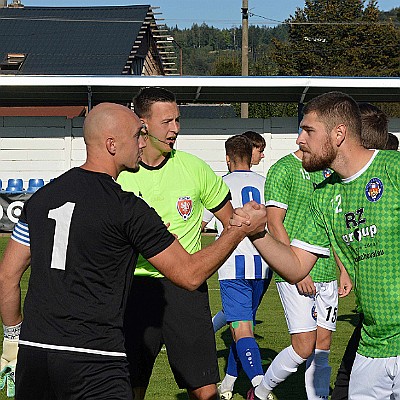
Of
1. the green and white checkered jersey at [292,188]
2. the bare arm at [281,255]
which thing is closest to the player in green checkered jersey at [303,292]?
the green and white checkered jersey at [292,188]

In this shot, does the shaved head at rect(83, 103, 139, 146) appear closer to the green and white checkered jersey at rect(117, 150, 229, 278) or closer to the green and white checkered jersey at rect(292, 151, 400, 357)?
the green and white checkered jersey at rect(292, 151, 400, 357)

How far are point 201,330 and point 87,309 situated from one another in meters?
1.69

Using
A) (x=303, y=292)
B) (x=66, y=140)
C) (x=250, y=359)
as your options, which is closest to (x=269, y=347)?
(x=250, y=359)

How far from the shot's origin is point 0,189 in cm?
2395

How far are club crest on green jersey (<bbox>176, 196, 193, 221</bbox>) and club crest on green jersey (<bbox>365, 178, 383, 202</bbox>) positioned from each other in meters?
1.57

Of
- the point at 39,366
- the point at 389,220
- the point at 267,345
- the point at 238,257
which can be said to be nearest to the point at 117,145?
the point at 39,366

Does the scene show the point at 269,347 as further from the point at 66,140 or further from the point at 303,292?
the point at 66,140

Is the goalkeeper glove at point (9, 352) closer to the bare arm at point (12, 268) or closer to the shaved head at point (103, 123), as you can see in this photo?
the bare arm at point (12, 268)

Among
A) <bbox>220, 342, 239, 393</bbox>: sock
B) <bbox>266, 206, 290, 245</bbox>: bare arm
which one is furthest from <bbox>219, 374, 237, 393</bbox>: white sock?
<bbox>266, 206, 290, 245</bbox>: bare arm

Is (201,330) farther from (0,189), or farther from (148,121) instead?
(0,189)

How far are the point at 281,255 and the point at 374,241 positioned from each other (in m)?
0.58

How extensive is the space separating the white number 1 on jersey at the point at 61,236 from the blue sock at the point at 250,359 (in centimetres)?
379

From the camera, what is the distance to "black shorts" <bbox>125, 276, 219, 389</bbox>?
223 inches

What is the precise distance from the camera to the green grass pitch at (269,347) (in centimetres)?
798
